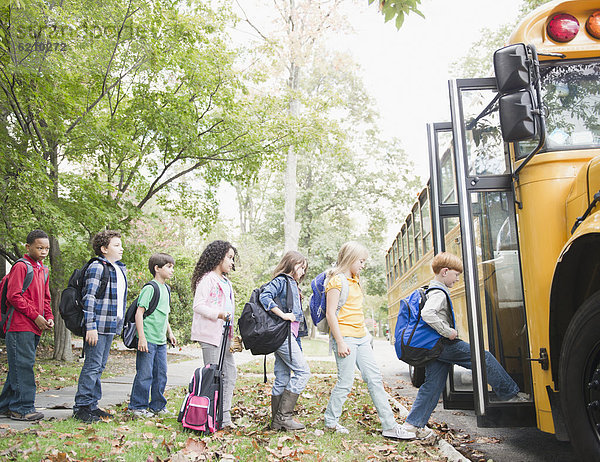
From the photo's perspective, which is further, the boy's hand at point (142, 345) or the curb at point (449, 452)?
the boy's hand at point (142, 345)

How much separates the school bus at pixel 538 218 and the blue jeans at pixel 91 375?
10.5 ft

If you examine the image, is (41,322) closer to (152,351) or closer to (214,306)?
(152,351)

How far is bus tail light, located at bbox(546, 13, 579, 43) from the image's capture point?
3.61 metres

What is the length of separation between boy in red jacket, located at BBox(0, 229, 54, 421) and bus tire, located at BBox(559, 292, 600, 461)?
423 centimetres

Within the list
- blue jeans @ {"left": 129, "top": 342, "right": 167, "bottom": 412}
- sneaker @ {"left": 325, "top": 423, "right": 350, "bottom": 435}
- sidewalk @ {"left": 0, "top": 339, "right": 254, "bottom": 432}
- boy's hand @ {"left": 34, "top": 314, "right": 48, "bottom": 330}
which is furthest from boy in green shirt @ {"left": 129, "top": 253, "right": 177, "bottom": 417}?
sneaker @ {"left": 325, "top": 423, "right": 350, "bottom": 435}

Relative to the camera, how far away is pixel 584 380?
9.27ft

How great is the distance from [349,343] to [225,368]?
116 cm

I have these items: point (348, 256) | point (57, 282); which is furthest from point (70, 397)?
point (57, 282)

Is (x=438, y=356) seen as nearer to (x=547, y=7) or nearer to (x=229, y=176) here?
(x=547, y=7)

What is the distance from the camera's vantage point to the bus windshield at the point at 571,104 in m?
3.50

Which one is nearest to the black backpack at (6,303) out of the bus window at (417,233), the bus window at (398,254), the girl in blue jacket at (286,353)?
the girl in blue jacket at (286,353)

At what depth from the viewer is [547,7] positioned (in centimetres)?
364

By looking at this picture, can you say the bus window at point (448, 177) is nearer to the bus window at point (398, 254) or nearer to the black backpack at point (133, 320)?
the black backpack at point (133, 320)

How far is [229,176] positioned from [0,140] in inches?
199
